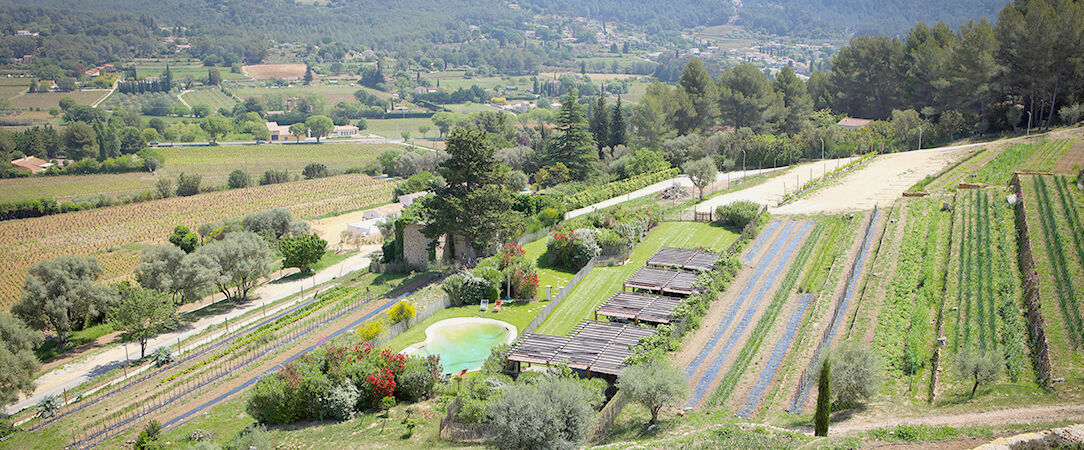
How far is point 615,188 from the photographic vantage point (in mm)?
59531

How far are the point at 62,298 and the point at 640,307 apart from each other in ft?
87.0

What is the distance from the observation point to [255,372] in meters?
30.2

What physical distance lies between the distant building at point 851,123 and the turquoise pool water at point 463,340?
54129 mm

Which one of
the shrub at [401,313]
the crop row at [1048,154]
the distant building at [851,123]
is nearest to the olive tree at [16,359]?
the shrub at [401,313]

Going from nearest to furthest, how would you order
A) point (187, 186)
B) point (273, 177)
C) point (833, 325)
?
point (833, 325), point (187, 186), point (273, 177)

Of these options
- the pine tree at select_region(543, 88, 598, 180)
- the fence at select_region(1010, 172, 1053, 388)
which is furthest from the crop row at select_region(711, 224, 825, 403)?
the pine tree at select_region(543, 88, 598, 180)

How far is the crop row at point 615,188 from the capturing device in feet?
185

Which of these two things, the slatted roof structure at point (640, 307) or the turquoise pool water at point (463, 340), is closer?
the turquoise pool water at point (463, 340)

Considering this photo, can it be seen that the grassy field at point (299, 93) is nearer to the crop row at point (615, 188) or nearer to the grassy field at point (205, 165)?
the grassy field at point (205, 165)

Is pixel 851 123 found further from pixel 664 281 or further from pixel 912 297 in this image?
pixel 912 297

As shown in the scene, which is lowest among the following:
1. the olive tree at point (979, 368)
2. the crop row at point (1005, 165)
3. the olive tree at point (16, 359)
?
the olive tree at point (16, 359)

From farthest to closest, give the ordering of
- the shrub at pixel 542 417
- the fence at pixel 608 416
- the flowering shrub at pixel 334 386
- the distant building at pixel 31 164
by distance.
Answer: the distant building at pixel 31 164, the flowering shrub at pixel 334 386, the fence at pixel 608 416, the shrub at pixel 542 417

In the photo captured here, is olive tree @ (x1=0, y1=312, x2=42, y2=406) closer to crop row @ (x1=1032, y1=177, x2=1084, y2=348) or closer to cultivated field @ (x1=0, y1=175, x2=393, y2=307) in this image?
cultivated field @ (x1=0, y1=175, x2=393, y2=307)

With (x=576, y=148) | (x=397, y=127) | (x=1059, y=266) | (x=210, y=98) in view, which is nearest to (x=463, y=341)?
(x=1059, y=266)
